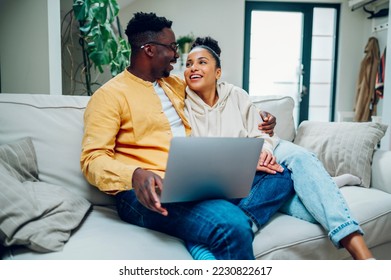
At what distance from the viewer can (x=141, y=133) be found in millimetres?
1022

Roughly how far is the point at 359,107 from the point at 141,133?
3198mm

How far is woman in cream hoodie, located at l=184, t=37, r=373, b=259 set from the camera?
915 mm

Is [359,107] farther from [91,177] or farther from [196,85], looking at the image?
[91,177]

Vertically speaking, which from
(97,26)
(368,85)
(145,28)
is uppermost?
(97,26)

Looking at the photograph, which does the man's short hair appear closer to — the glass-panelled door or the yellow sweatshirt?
the yellow sweatshirt

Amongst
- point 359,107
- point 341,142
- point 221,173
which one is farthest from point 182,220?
point 359,107

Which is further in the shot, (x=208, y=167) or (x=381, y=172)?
(x=381, y=172)

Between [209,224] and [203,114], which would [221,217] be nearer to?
[209,224]

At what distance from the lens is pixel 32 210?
80cm

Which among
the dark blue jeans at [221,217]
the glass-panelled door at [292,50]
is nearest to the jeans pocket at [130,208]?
the dark blue jeans at [221,217]

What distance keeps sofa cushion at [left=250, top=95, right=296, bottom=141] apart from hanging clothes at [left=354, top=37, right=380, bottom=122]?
2.43 metres

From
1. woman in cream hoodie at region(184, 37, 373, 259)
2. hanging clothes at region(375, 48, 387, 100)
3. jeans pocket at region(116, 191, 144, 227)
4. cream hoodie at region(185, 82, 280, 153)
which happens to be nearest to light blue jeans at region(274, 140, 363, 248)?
woman in cream hoodie at region(184, 37, 373, 259)

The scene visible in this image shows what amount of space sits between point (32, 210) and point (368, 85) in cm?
362

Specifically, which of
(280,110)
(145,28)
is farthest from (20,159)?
(280,110)
